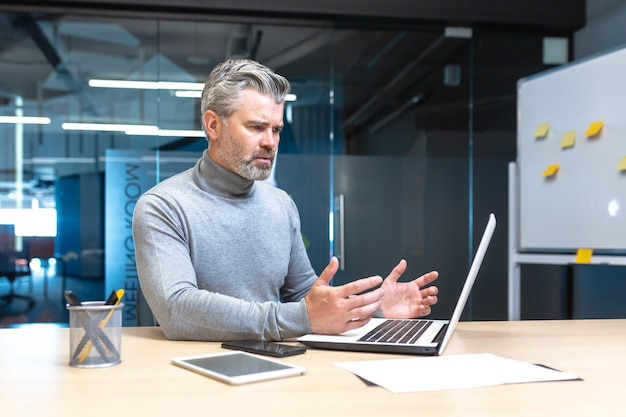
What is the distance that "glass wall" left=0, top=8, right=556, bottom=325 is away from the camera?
12.5ft

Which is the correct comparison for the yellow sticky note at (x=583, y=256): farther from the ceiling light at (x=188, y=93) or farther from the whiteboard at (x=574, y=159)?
the ceiling light at (x=188, y=93)

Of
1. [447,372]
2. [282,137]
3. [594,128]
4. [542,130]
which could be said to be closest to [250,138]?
[447,372]

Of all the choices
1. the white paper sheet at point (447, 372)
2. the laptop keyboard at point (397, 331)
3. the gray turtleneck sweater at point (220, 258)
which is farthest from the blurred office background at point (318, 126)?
the white paper sheet at point (447, 372)

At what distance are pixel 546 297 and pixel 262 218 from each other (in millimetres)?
3042

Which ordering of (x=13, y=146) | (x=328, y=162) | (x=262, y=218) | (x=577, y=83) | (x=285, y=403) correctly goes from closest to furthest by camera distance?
(x=285, y=403) < (x=262, y=218) < (x=577, y=83) < (x=13, y=146) < (x=328, y=162)

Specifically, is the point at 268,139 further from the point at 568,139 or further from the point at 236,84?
the point at 568,139

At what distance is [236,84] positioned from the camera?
5.73ft

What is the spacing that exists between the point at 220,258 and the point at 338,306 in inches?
20.9

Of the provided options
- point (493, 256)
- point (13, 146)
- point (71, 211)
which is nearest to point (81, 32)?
point (13, 146)

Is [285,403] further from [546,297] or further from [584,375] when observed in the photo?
[546,297]

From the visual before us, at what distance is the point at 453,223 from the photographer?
4.19 meters

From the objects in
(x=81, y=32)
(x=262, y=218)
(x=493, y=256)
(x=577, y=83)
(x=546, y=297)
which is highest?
(x=81, y=32)

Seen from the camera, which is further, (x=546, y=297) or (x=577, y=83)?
(x=546, y=297)

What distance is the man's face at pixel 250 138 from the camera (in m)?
1.75
